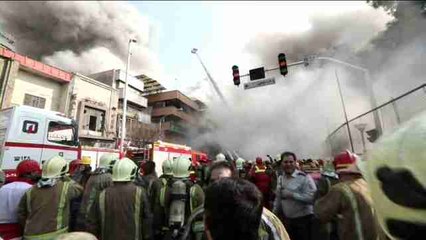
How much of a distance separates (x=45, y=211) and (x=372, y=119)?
422 inches

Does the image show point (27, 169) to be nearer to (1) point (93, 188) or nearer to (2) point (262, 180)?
(1) point (93, 188)

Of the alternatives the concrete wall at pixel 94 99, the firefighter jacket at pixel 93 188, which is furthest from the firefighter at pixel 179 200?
the concrete wall at pixel 94 99

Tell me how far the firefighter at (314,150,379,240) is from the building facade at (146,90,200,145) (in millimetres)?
42069

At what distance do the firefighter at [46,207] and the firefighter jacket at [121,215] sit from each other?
1.02 feet

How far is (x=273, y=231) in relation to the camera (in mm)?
1997

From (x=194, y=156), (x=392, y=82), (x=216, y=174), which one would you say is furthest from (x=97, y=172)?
(x=392, y=82)

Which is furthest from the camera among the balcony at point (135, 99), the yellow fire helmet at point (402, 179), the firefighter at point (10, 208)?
the balcony at point (135, 99)

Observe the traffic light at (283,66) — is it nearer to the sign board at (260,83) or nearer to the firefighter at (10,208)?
the sign board at (260,83)

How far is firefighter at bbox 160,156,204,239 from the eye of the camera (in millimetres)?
3703

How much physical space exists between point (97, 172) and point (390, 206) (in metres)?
4.78

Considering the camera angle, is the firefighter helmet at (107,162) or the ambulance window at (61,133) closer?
the firefighter helmet at (107,162)

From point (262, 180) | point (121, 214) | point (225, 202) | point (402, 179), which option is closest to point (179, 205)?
point (121, 214)

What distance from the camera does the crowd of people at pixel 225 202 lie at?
850 mm

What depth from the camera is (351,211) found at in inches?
118
